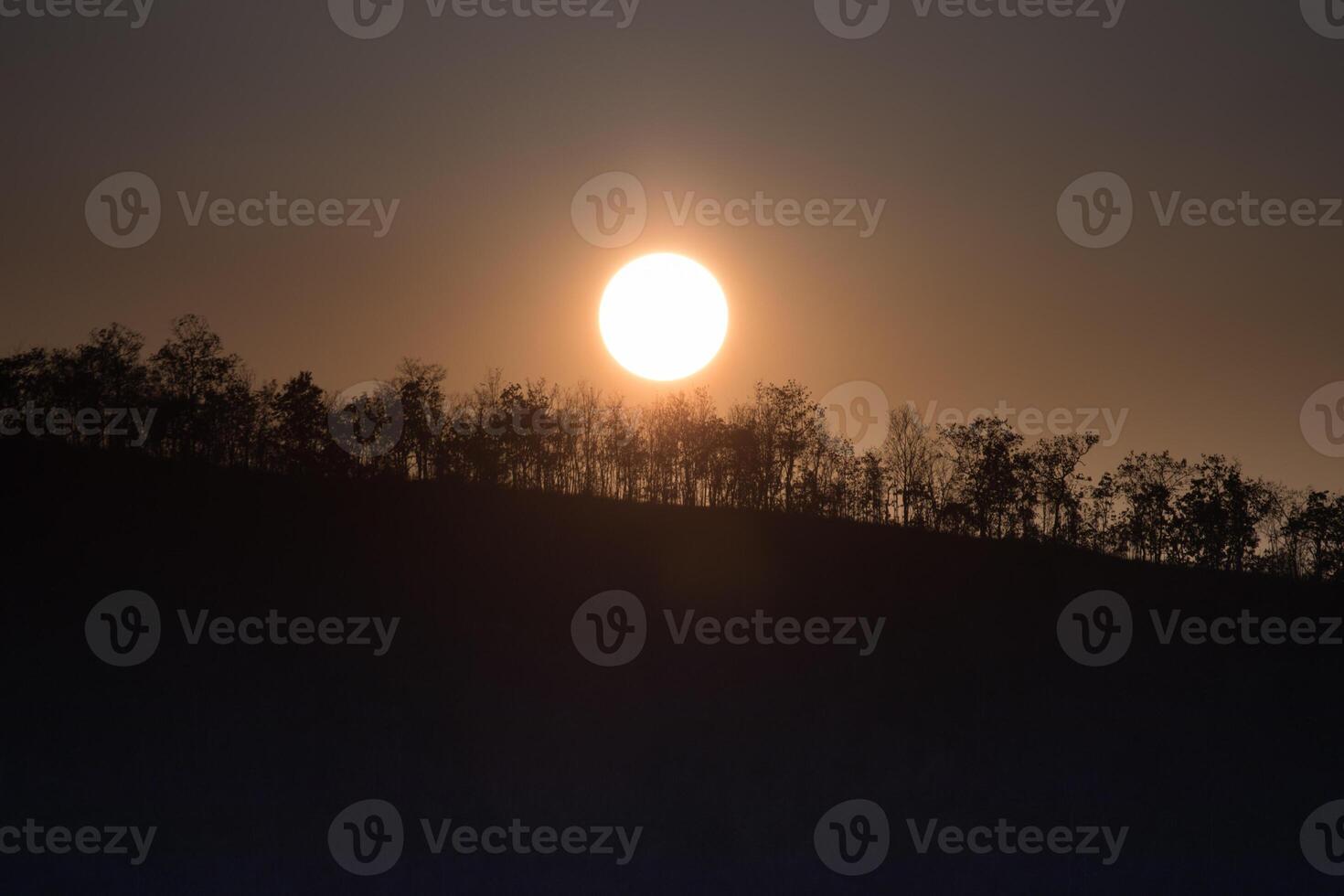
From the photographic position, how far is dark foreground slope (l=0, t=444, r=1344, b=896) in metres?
33.0

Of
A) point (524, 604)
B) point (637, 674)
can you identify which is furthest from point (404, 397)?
point (637, 674)

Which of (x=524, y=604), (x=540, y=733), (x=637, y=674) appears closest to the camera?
(x=540, y=733)

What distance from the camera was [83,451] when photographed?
61094 mm

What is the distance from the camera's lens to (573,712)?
41.6 metres

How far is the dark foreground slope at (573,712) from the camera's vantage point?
3300cm

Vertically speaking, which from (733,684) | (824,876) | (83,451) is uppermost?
(83,451)

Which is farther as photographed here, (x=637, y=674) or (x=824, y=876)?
(x=637, y=674)

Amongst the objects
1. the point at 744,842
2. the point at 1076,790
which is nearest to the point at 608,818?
the point at 744,842

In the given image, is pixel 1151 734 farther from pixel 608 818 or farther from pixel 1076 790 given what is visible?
pixel 608 818

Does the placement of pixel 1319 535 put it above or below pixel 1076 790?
above

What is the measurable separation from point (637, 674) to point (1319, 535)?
102442 millimetres

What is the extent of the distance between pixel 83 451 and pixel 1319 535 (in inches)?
4540

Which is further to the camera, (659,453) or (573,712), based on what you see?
(659,453)

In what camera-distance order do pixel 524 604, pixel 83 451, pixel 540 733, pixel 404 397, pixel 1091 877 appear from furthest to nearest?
pixel 404 397 → pixel 83 451 → pixel 524 604 → pixel 540 733 → pixel 1091 877
